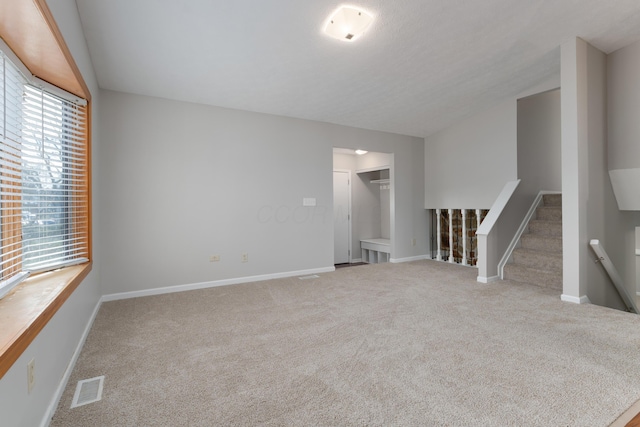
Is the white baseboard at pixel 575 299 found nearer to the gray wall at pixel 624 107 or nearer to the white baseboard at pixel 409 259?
the gray wall at pixel 624 107

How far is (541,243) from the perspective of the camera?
4316 mm

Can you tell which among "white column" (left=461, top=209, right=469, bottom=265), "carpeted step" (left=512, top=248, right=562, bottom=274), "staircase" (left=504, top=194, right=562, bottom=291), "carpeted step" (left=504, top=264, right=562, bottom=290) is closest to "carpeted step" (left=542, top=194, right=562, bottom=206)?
"staircase" (left=504, top=194, right=562, bottom=291)

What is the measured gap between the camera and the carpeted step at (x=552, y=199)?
4.69 metres

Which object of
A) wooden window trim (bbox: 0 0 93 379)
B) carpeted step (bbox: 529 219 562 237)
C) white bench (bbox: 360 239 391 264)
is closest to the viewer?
wooden window trim (bbox: 0 0 93 379)

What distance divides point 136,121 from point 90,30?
115 centimetres

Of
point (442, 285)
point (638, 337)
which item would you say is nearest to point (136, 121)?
point (442, 285)

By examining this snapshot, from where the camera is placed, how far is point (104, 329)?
2662 millimetres

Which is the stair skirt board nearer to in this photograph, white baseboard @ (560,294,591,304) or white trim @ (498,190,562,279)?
white trim @ (498,190,562,279)

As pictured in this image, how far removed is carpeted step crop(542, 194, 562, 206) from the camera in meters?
4.69

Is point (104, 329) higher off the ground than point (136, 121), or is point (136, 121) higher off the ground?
point (136, 121)

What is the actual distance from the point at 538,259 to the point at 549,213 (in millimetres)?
893

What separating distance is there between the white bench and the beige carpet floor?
9.17 ft

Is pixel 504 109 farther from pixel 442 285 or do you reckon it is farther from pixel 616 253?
pixel 442 285

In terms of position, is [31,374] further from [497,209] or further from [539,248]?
[539,248]
